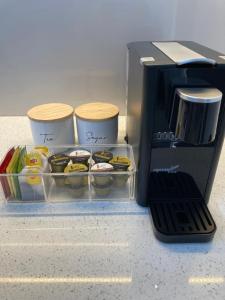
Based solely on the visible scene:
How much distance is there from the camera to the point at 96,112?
0.61 meters

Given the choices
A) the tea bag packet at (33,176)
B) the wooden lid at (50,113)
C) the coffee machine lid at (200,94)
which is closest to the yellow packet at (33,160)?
the tea bag packet at (33,176)

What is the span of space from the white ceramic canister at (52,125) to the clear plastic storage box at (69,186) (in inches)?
4.3

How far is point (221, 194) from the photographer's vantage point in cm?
52

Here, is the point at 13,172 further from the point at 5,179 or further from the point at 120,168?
the point at 120,168

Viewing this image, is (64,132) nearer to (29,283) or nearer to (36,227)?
(36,227)

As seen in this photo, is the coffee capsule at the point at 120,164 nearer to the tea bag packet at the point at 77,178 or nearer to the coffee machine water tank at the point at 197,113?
the tea bag packet at the point at 77,178

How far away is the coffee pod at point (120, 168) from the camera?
0.49 m

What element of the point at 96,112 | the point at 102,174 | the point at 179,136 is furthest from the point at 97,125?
the point at 179,136

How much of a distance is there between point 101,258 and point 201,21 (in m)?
0.71

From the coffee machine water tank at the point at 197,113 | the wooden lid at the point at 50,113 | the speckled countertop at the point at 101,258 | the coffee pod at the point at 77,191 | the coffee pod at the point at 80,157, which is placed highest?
the coffee machine water tank at the point at 197,113

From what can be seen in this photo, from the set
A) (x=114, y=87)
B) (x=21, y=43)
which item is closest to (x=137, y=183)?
(x=114, y=87)

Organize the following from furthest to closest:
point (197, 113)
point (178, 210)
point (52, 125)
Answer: point (52, 125) < point (178, 210) < point (197, 113)

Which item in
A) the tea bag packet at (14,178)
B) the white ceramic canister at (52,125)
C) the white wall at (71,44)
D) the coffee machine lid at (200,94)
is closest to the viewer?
the coffee machine lid at (200,94)

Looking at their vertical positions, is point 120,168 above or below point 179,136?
below
